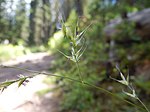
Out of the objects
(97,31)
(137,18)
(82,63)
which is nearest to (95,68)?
(82,63)

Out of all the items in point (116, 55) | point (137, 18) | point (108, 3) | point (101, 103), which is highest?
point (108, 3)

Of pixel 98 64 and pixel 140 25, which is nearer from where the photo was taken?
pixel 98 64

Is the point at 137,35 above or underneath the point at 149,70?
above

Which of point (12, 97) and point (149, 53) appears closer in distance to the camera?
point (12, 97)

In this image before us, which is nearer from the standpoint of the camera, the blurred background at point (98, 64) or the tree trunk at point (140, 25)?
the blurred background at point (98, 64)

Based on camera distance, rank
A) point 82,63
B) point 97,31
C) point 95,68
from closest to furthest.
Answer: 1. point 95,68
2. point 82,63
3. point 97,31

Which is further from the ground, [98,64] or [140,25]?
[140,25]

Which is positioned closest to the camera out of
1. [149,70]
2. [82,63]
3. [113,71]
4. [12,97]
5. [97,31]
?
[12,97]

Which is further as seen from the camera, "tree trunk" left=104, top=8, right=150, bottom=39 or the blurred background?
"tree trunk" left=104, top=8, right=150, bottom=39

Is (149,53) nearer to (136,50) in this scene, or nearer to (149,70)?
(136,50)

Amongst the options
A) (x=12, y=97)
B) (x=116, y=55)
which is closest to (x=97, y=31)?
(x=116, y=55)
